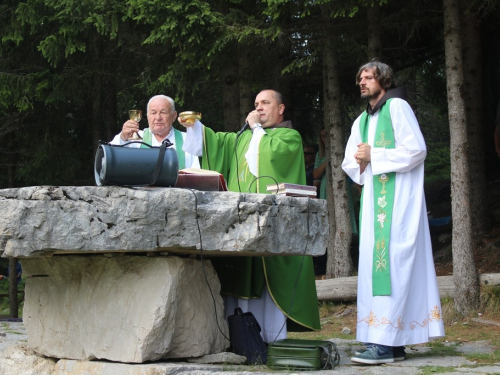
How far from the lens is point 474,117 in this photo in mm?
9695

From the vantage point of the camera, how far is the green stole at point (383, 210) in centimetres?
518

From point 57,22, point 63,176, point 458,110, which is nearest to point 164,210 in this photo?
point 458,110

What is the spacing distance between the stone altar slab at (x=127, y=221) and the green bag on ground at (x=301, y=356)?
66 cm

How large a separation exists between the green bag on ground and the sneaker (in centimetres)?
27

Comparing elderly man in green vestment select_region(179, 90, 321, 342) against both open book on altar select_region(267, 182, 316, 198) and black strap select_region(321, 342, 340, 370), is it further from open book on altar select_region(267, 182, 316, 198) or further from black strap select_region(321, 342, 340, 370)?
black strap select_region(321, 342, 340, 370)

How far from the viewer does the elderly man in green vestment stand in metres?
5.61

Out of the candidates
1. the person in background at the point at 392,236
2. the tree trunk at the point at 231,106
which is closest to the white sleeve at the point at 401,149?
the person in background at the point at 392,236

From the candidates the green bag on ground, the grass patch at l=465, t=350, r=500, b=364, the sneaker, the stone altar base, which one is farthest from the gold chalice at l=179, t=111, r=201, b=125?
the grass patch at l=465, t=350, r=500, b=364

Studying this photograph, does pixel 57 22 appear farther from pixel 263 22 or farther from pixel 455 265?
pixel 455 265

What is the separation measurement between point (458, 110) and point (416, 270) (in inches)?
112

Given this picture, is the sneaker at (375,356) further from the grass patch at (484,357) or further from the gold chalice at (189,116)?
the gold chalice at (189,116)

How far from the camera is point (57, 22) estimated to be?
1011cm

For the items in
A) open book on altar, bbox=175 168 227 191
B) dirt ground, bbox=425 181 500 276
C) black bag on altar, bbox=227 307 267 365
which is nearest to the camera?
open book on altar, bbox=175 168 227 191

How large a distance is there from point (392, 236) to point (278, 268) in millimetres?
882
